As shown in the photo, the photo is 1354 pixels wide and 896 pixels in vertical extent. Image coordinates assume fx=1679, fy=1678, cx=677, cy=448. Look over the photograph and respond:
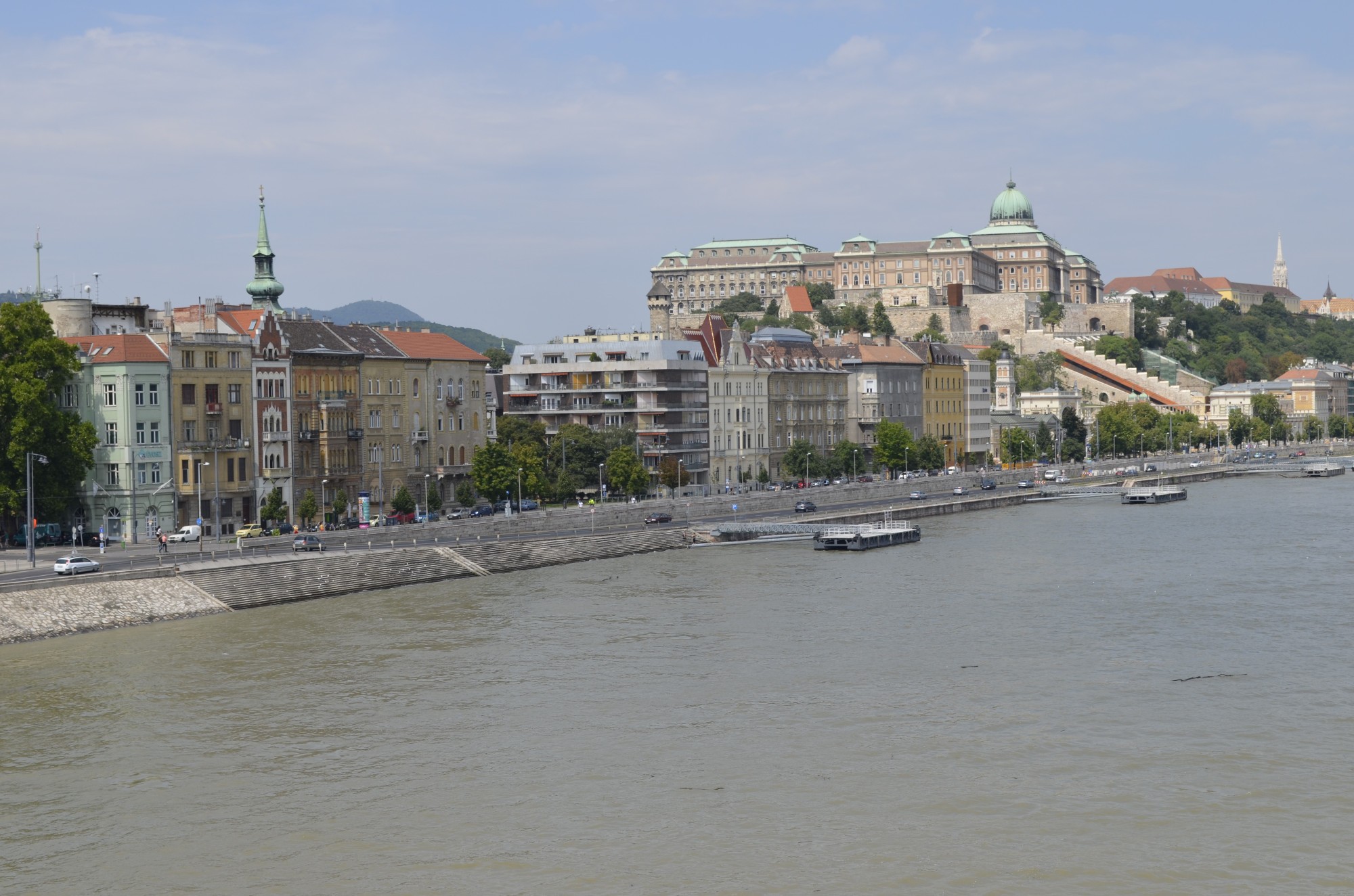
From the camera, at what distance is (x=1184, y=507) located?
99500 mm

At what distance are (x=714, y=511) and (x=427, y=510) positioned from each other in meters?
14.7

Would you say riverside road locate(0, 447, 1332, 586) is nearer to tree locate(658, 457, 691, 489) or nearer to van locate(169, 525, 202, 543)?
van locate(169, 525, 202, 543)

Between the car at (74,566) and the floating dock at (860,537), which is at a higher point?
the car at (74,566)

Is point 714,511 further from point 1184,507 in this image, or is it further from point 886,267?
point 886,267

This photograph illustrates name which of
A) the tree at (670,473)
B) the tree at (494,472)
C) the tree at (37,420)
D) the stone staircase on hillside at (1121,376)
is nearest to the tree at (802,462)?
the tree at (670,473)

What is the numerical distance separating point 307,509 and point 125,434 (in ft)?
26.8

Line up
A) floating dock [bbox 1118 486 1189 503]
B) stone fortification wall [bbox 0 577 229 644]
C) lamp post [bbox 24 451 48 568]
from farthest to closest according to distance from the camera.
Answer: floating dock [bbox 1118 486 1189 503] → lamp post [bbox 24 451 48 568] → stone fortification wall [bbox 0 577 229 644]

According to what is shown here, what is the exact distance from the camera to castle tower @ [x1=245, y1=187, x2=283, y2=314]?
312 ft

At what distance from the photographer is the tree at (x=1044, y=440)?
148m

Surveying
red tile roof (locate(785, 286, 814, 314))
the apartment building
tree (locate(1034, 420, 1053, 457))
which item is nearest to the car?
the apartment building

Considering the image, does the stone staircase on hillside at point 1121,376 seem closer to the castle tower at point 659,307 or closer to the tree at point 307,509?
the castle tower at point 659,307

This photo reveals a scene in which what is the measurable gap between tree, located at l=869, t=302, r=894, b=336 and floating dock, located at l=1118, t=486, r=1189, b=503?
57.8 metres

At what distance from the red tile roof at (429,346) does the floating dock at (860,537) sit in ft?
69.1

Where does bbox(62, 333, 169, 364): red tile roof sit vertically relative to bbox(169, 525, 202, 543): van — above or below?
above
